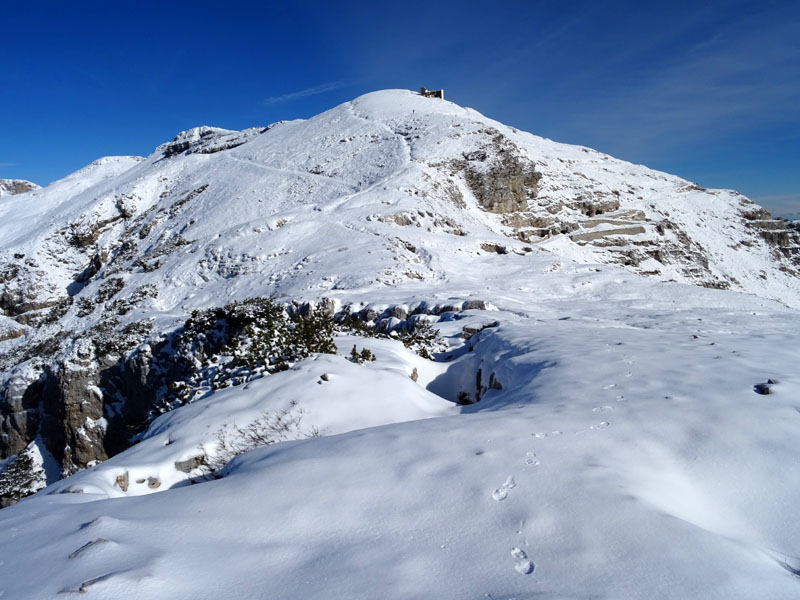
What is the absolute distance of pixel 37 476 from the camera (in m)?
14.3

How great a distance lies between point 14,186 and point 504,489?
95678 mm

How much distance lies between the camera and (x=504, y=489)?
3.20m

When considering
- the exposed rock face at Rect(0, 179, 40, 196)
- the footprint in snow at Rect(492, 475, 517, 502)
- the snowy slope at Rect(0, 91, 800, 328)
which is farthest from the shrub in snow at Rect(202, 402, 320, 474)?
the exposed rock face at Rect(0, 179, 40, 196)

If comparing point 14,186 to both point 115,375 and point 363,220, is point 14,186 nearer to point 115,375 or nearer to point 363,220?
point 363,220

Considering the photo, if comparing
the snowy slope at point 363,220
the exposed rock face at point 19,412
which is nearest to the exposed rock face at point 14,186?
the snowy slope at point 363,220

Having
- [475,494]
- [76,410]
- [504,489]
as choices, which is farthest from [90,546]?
[76,410]

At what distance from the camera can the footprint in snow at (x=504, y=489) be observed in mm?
3113

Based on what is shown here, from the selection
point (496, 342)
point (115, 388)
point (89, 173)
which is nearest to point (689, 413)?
point (496, 342)

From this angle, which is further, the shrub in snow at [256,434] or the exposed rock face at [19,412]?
the exposed rock face at [19,412]

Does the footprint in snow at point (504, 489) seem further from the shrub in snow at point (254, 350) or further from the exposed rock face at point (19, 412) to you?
the exposed rock face at point (19, 412)

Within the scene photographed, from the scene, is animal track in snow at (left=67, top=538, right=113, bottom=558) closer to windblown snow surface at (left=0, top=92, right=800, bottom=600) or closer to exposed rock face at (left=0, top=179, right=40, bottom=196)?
windblown snow surface at (left=0, top=92, right=800, bottom=600)

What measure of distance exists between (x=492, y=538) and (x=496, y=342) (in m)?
6.46

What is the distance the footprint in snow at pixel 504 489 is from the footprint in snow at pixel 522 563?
494 millimetres

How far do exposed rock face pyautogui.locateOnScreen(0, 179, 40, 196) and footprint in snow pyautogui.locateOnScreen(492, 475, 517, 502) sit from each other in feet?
302
